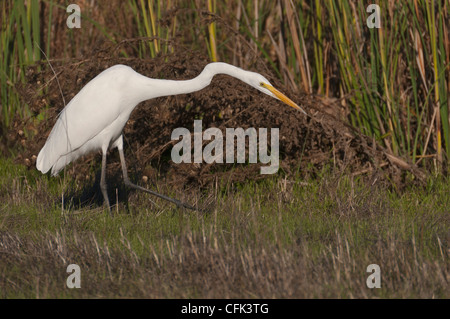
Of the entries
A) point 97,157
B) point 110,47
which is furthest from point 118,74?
point 97,157

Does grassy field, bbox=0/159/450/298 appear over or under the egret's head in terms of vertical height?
under

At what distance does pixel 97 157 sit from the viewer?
18.6 feet

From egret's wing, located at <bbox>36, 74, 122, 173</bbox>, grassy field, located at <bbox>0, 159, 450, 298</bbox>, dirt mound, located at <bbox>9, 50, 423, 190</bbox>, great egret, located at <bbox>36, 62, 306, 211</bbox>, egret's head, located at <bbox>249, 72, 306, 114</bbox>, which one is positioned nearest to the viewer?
grassy field, located at <bbox>0, 159, 450, 298</bbox>

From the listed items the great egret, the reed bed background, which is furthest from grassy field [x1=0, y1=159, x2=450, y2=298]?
the reed bed background

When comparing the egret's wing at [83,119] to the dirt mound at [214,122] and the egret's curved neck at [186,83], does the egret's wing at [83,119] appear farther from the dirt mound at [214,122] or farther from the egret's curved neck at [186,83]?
the dirt mound at [214,122]

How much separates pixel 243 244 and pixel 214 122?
1746 mm

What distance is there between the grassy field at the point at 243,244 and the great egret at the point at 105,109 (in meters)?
0.32

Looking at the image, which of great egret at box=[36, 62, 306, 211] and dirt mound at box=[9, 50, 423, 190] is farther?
dirt mound at box=[9, 50, 423, 190]

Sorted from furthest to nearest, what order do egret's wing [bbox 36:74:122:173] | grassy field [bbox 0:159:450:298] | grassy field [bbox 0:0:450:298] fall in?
egret's wing [bbox 36:74:122:173], grassy field [bbox 0:0:450:298], grassy field [bbox 0:159:450:298]

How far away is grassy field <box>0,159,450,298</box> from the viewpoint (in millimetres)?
3037

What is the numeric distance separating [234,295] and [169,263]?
1.51 feet

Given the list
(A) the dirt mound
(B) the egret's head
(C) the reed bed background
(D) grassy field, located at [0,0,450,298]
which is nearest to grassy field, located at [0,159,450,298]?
(D) grassy field, located at [0,0,450,298]

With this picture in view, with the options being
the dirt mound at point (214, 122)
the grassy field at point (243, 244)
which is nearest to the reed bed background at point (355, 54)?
the dirt mound at point (214, 122)

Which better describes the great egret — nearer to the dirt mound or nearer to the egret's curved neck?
the egret's curved neck
